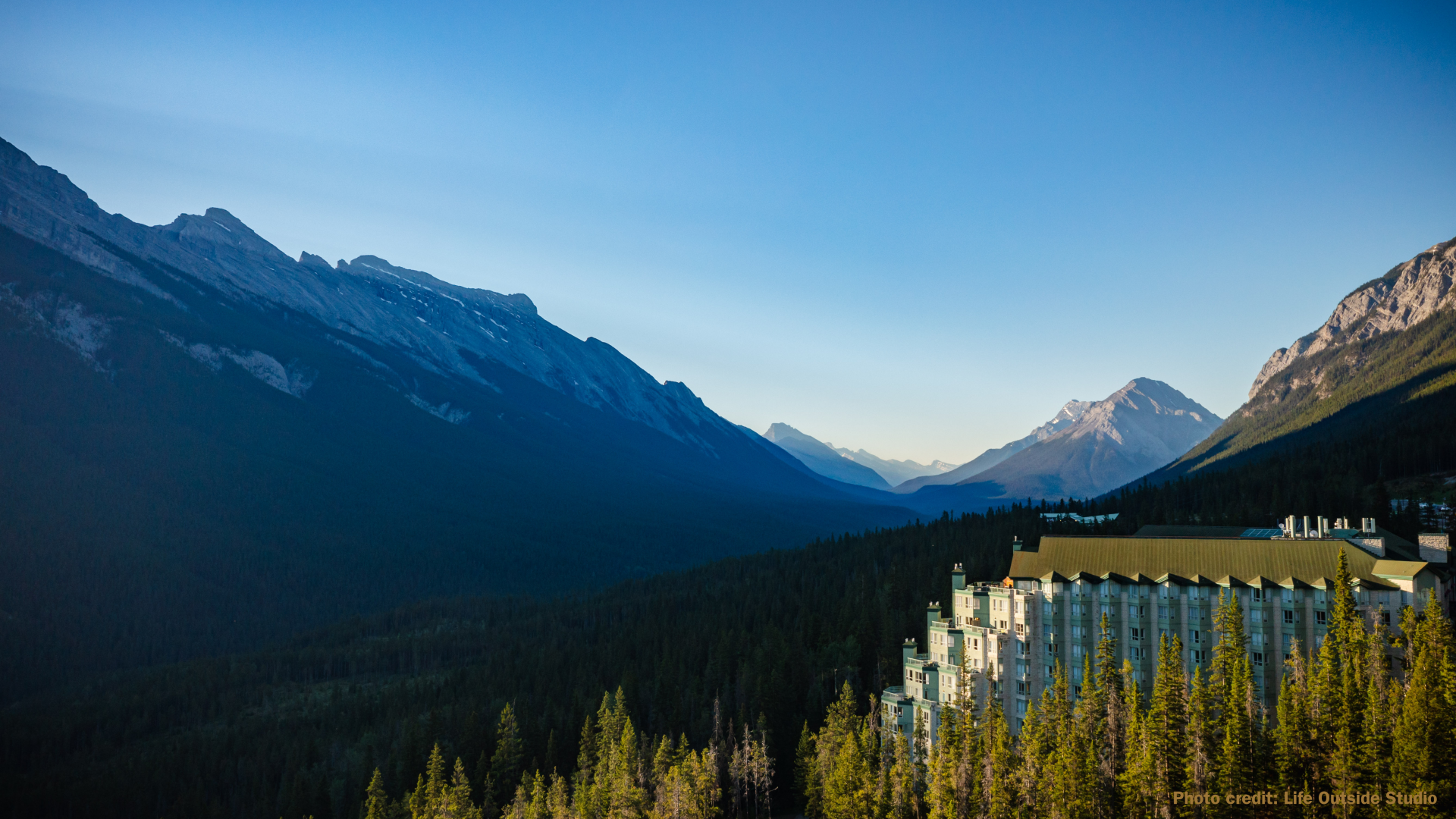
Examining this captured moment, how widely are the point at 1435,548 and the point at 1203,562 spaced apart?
23.9 metres

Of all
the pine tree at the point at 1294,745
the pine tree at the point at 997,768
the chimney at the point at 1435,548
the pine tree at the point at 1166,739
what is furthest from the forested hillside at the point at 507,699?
the chimney at the point at 1435,548

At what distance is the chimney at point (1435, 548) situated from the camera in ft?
296

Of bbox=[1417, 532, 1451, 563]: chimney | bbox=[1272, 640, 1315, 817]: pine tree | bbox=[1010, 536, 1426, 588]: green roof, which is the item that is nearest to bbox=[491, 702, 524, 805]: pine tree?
bbox=[1010, 536, 1426, 588]: green roof

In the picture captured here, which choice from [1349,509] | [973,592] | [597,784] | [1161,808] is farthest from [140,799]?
[1349,509]

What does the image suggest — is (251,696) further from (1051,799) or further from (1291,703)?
(1291,703)

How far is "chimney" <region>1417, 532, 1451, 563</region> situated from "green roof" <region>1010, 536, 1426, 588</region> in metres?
12.5

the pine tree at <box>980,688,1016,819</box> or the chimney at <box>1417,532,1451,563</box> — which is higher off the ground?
the chimney at <box>1417,532,1451,563</box>

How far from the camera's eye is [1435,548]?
9056 centimetres

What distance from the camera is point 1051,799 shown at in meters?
70.5

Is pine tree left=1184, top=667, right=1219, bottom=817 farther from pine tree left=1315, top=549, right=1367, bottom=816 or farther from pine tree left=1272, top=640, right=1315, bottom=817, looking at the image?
pine tree left=1315, top=549, right=1367, bottom=816

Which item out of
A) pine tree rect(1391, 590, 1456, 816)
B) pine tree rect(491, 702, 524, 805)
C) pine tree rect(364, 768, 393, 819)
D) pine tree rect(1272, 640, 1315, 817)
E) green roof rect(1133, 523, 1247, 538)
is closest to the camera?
pine tree rect(1391, 590, 1456, 816)

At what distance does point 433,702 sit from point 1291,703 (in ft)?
418

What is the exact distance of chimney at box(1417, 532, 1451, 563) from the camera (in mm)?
90125

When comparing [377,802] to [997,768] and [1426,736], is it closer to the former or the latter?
[997,768]
